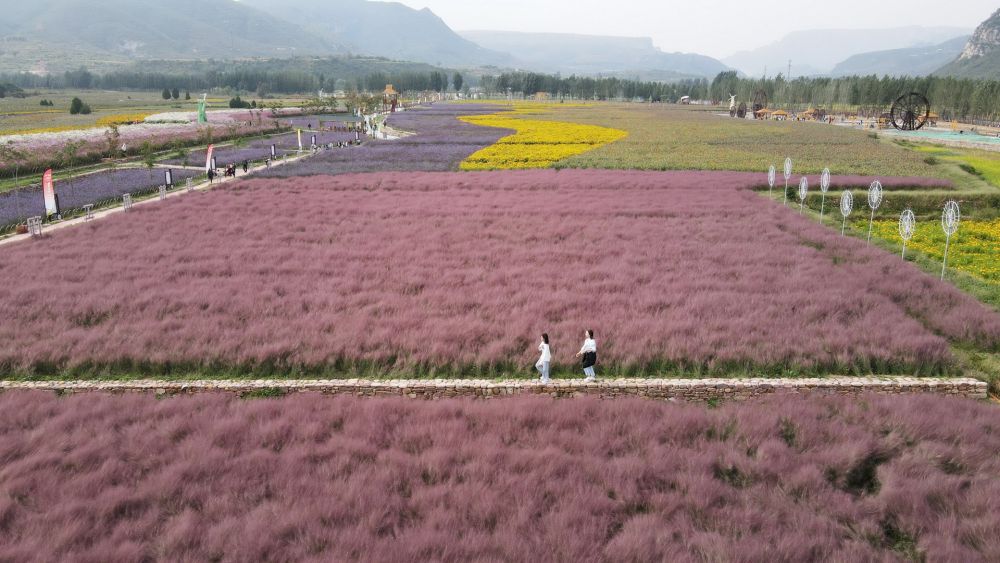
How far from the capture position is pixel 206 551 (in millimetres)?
7305

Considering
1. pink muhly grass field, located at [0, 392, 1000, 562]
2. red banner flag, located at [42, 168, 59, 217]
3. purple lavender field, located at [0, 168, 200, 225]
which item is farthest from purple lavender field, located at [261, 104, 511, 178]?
pink muhly grass field, located at [0, 392, 1000, 562]

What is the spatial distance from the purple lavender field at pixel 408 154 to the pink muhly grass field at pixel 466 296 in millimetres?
16851

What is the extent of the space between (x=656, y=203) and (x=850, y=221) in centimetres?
952

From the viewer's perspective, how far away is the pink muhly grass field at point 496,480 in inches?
290

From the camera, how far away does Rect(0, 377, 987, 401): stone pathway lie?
477 inches

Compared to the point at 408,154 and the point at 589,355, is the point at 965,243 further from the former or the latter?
the point at 408,154

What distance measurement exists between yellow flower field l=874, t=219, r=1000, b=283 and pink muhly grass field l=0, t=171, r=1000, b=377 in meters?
2.90

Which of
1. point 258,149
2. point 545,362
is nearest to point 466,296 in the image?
point 545,362

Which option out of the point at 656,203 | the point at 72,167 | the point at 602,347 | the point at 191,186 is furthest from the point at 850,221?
the point at 72,167

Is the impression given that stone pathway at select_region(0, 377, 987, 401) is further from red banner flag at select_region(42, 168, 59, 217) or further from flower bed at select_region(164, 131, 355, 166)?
flower bed at select_region(164, 131, 355, 166)

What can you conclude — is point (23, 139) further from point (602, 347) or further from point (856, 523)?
point (856, 523)

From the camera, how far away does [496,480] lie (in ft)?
28.5

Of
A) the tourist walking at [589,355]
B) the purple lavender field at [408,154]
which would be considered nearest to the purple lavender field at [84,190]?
the purple lavender field at [408,154]

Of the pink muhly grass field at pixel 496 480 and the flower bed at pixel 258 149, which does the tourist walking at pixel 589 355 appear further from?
the flower bed at pixel 258 149
